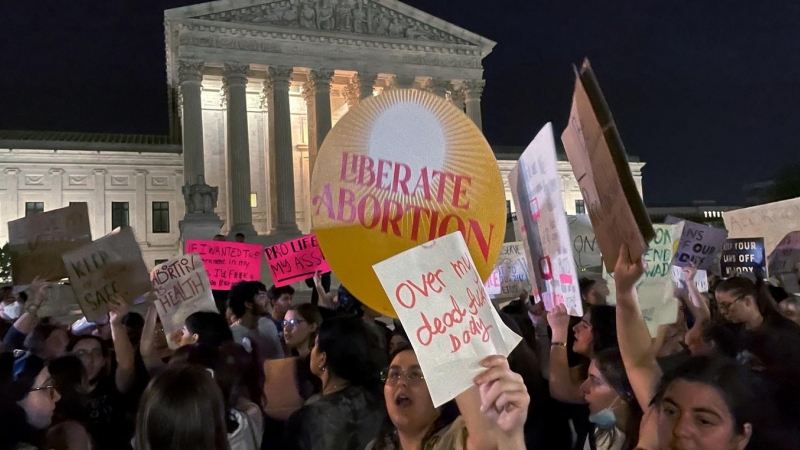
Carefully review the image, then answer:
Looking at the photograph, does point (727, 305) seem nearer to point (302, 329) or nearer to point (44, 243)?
point (302, 329)

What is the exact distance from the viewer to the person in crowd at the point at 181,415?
2287 millimetres

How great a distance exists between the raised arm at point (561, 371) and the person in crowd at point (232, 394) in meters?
1.64

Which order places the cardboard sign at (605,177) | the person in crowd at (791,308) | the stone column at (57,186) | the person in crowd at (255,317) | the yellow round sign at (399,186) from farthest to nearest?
the stone column at (57,186)
the person in crowd at (255,317)
the person in crowd at (791,308)
the yellow round sign at (399,186)
the cardboard sign at (605,177)

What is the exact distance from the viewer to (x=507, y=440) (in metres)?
1.68

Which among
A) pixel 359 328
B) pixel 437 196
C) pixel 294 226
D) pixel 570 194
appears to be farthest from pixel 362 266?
pixel 570 194

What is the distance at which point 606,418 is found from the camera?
2.93 meters

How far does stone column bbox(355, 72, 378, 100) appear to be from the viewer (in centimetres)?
3372

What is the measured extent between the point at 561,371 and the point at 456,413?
1.21 meters

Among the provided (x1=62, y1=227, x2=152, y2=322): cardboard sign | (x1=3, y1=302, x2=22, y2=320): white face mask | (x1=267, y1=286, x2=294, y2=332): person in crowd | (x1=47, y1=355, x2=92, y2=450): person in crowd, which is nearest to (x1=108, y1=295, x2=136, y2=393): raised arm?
(x1=47, y1=355, x2=92, y2=450): person in crowd

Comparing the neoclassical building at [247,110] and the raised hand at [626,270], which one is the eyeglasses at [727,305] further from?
the neoclassical building at [247,110]

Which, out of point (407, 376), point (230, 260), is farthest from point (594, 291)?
point (230, 260)

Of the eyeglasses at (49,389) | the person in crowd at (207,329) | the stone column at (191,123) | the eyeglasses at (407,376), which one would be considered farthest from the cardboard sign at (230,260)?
the stone column at (191,123)

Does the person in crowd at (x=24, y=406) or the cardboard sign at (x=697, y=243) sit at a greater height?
the cardboard sign at (x=697, y=243)

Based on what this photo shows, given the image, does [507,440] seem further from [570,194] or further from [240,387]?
[570,194]
